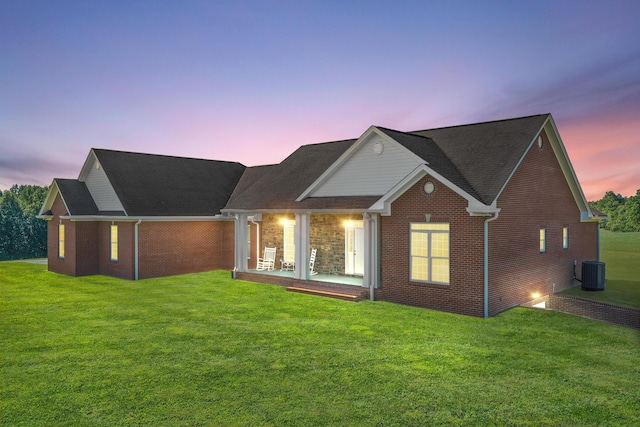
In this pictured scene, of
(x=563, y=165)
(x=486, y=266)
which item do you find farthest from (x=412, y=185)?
(x=563, y=165)

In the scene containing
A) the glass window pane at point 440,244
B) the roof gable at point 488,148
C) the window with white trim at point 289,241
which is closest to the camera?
the glass window pane at point 440,244

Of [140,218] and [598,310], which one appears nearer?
[598,310]

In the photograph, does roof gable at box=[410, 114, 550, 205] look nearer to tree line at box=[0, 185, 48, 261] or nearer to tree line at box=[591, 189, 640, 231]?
tree line at box=[0, 185, 48, 261]

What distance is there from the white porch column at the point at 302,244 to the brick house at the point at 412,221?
4cm

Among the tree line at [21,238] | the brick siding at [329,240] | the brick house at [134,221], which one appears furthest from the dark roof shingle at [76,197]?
the tree line at [21,238]

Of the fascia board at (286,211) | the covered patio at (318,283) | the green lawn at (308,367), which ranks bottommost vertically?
the green lawn at (308,367)

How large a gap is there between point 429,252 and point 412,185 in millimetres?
2269

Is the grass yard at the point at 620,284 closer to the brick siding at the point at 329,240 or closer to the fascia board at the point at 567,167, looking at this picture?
the fascia board at the point at 567,167

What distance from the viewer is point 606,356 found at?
9.27 meters

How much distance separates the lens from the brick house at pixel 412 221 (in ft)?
44.1

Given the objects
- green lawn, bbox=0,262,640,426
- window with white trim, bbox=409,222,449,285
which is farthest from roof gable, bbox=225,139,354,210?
green lawn, bbox=0,262,640,426

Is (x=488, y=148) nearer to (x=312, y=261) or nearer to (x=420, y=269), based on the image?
(x=420, y=269)

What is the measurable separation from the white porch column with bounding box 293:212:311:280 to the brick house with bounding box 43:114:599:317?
0.04m

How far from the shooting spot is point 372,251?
1559 cm
